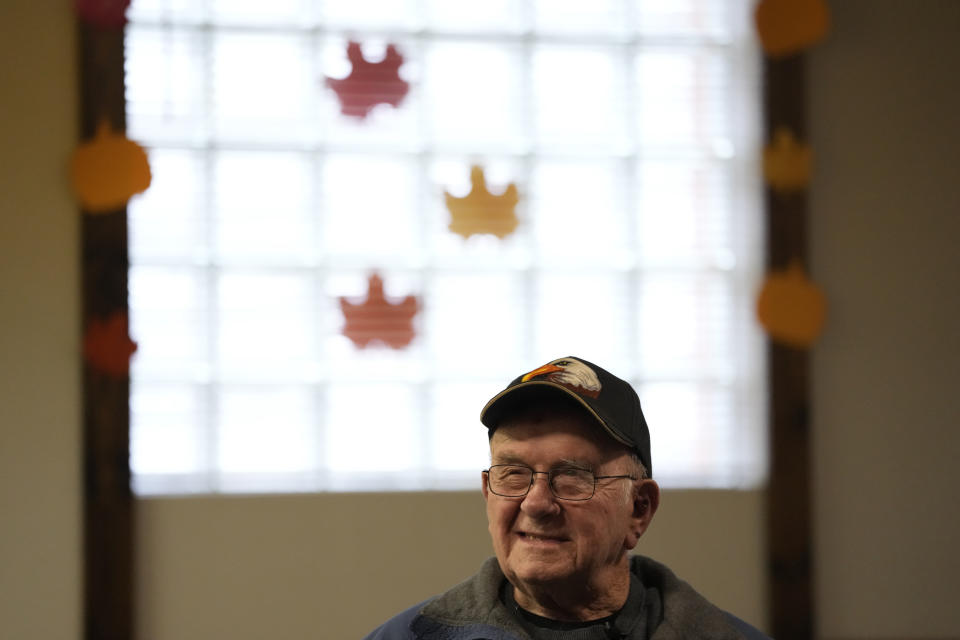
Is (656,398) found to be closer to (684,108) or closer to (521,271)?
(521,271)

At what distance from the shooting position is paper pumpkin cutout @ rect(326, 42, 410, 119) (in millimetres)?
3025

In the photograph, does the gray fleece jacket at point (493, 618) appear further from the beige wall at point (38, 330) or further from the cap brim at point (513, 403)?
the beige wall at point (38, 330)

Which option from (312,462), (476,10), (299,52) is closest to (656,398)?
(312,462)

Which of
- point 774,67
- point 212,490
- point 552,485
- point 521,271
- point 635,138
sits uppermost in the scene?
point 774,67

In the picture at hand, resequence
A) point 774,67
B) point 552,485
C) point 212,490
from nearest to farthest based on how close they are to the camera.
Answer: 1. point 552,485
2. point 212,490
3. point 774,67

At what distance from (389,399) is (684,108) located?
1377 mm

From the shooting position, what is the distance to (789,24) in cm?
312

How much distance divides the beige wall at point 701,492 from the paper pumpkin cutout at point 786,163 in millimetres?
95

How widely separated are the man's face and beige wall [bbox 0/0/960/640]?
1593mm

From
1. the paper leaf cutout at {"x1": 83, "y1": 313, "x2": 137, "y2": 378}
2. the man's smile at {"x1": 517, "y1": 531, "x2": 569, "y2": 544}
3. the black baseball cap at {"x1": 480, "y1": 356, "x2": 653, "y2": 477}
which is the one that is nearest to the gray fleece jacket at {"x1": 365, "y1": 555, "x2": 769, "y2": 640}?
the man's smile at {"x1": 517, "y1": 531, "x2": 569, "y2": 544}

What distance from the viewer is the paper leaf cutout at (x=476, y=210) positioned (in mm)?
3057

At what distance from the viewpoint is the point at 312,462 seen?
300 cm

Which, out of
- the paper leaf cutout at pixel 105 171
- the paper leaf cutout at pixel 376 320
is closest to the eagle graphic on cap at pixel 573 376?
the paper leaf cutout at pixel 376 320

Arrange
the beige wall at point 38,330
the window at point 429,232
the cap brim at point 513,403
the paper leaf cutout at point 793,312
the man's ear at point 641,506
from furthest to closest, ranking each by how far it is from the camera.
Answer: the paper leaf cutout at point 793,312 → the window at point 429,232 → the beige wall at point 38,330 → the man's ear at point 641,506 → the cap brim at point 513,403
